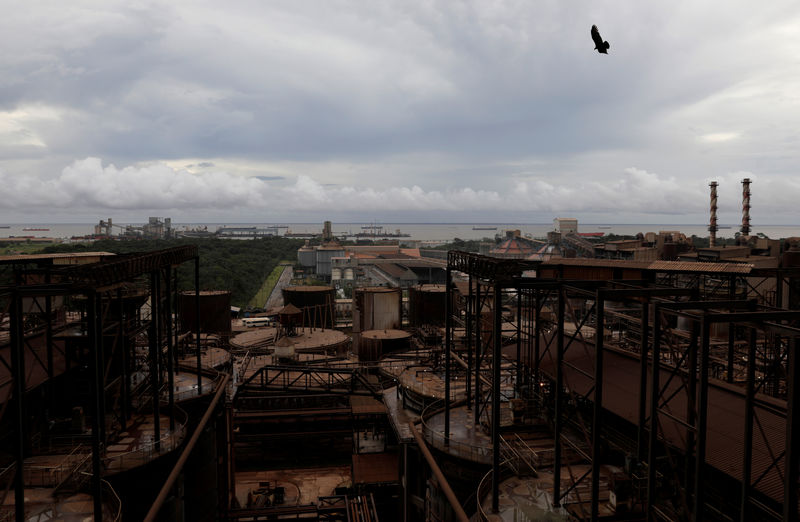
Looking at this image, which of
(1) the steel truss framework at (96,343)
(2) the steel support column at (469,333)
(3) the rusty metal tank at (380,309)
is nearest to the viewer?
(1) the steel truss framework at (96,343)

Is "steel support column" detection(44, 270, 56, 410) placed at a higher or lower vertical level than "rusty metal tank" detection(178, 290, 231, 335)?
higher

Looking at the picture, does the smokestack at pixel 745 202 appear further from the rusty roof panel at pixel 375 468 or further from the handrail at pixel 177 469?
the handrail at pixel 177 469

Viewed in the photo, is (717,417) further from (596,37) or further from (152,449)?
(152,449)

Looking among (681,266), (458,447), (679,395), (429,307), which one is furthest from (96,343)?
(429,307)

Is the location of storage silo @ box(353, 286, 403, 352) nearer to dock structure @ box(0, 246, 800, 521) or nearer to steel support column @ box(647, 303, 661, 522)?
dock structure @ box(0, 246, 800, 521)

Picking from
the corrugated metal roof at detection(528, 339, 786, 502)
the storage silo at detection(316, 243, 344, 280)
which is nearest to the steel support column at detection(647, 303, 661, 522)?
the corrugated metal roof at detection(528, 339, 786, 502)

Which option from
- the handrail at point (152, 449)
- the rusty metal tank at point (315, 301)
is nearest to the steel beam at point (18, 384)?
the handrail at point (152, 449)
